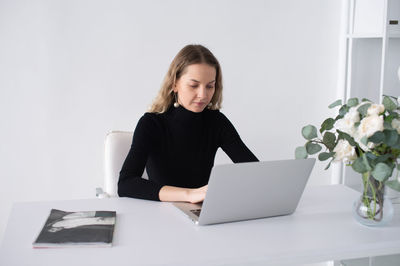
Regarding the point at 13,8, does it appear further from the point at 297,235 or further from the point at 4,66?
the point at 297,235

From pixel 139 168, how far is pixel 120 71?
3.48 feet

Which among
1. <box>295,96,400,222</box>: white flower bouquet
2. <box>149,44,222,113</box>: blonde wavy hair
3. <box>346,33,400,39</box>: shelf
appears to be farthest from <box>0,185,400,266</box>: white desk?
<box>346,33,400,39</box>: shelf

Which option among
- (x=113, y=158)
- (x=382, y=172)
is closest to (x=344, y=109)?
(x=382, y=172)

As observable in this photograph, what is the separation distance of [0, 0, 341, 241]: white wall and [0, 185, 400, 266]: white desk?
119 cm

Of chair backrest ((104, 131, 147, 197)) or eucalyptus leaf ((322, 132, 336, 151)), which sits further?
chair backrest ((104, 131, 147, 197))

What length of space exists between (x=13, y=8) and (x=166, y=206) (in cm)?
158

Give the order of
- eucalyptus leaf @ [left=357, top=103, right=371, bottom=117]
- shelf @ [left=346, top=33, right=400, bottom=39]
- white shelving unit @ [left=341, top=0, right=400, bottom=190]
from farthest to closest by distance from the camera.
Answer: white shelving unit @ [left=341, top=0, right=400, bottom=190], shelf @ [left=346, top=33, right=400, bottom=39], eucalyptus leaf @ [left=357, top=103, right=371, bottom=117]

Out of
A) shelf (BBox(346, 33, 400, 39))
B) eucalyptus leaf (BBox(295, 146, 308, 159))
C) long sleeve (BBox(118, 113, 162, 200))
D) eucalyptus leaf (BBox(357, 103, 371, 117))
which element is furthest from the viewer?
shelf (BBox(346, 33, 400, 39))

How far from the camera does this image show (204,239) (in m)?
1.33

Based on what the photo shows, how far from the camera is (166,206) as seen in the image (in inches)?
65.1

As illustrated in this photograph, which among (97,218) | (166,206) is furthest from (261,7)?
(97,218)

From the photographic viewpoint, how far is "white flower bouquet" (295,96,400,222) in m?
1.30

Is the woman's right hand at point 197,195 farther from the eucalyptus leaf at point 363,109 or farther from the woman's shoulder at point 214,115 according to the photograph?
the woman's shoulder at point 214,115

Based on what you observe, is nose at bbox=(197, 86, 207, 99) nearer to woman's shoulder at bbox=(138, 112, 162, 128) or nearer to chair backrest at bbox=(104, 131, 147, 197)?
woman's shoulder at bbox=(138, 112, 162, 128)
